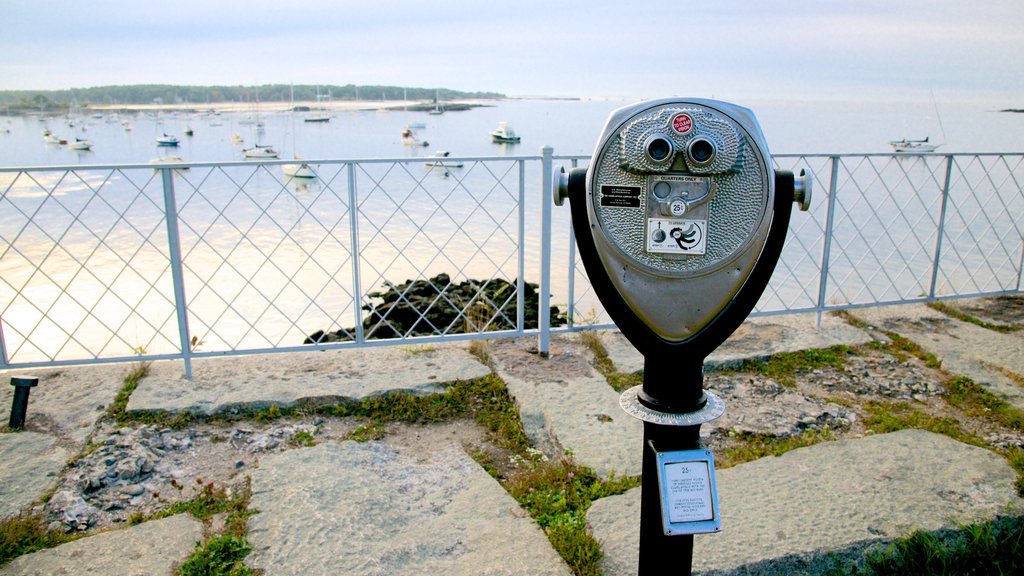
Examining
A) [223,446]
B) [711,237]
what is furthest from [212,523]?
[711,237]

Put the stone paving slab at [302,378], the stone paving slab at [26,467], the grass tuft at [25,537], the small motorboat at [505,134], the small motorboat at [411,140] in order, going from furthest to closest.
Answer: the small motorboat at [411,140] → the small motorboat at [505,134] → the stone paving slab at [302,378] → the stone paving slab at [26,467] → the grass tuft at [25,537]

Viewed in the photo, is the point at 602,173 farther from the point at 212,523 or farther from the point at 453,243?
the point at 453,243

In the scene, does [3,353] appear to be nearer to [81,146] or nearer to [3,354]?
[3,354]

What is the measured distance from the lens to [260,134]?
4572 cm

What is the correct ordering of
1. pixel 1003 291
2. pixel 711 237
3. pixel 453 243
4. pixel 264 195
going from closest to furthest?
pixel 711 237 < pixel 1003 291 < pixel 453 243 < pixel 264 195

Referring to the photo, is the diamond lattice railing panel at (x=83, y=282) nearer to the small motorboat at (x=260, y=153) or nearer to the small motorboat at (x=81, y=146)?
the small motorboat at (x=260, y=153)

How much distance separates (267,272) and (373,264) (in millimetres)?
1320

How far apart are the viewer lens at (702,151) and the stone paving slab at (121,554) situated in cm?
200

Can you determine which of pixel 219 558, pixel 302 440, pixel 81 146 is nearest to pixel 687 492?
pixel 219 558

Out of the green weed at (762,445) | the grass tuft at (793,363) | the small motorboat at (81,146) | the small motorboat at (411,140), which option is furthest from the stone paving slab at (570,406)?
the small motorboat at (81,146)

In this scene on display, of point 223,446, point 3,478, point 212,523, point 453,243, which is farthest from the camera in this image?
point 453,243

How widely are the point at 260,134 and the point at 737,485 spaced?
47.0 metres

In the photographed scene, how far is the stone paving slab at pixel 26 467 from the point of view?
2797 millimetres

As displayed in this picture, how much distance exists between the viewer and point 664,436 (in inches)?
65.5
